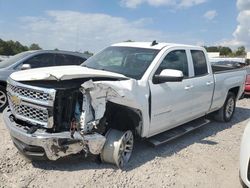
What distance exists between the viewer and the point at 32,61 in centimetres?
865

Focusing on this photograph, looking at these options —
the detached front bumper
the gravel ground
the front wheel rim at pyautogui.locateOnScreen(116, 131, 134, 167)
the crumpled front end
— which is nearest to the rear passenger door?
the gravel ground

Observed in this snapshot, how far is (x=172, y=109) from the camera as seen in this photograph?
5.65m

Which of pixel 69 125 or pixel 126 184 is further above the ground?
pixel 69 125

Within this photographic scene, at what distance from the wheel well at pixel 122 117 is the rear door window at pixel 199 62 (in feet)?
6.87

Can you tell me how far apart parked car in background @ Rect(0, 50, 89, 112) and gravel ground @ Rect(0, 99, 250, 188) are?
2135 millimetres

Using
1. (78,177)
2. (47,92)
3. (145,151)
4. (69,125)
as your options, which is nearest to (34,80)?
(47,92)

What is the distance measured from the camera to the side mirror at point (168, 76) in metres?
5.11

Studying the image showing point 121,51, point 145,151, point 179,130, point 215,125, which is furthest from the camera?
point 215,125

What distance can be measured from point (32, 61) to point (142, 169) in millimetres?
5029

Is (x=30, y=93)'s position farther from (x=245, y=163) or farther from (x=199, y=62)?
(x=199, y=62)

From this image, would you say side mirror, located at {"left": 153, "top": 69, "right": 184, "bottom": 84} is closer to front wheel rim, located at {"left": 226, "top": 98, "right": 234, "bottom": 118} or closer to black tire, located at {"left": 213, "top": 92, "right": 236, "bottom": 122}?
black tire, located at {"left": 213, "top": 92, "right": 236, "bottom": 122}

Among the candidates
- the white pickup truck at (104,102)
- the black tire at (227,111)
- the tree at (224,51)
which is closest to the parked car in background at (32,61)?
the white pickup truck at (104,102)

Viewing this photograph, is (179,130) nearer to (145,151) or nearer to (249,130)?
(145,151)

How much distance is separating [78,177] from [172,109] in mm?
2079
